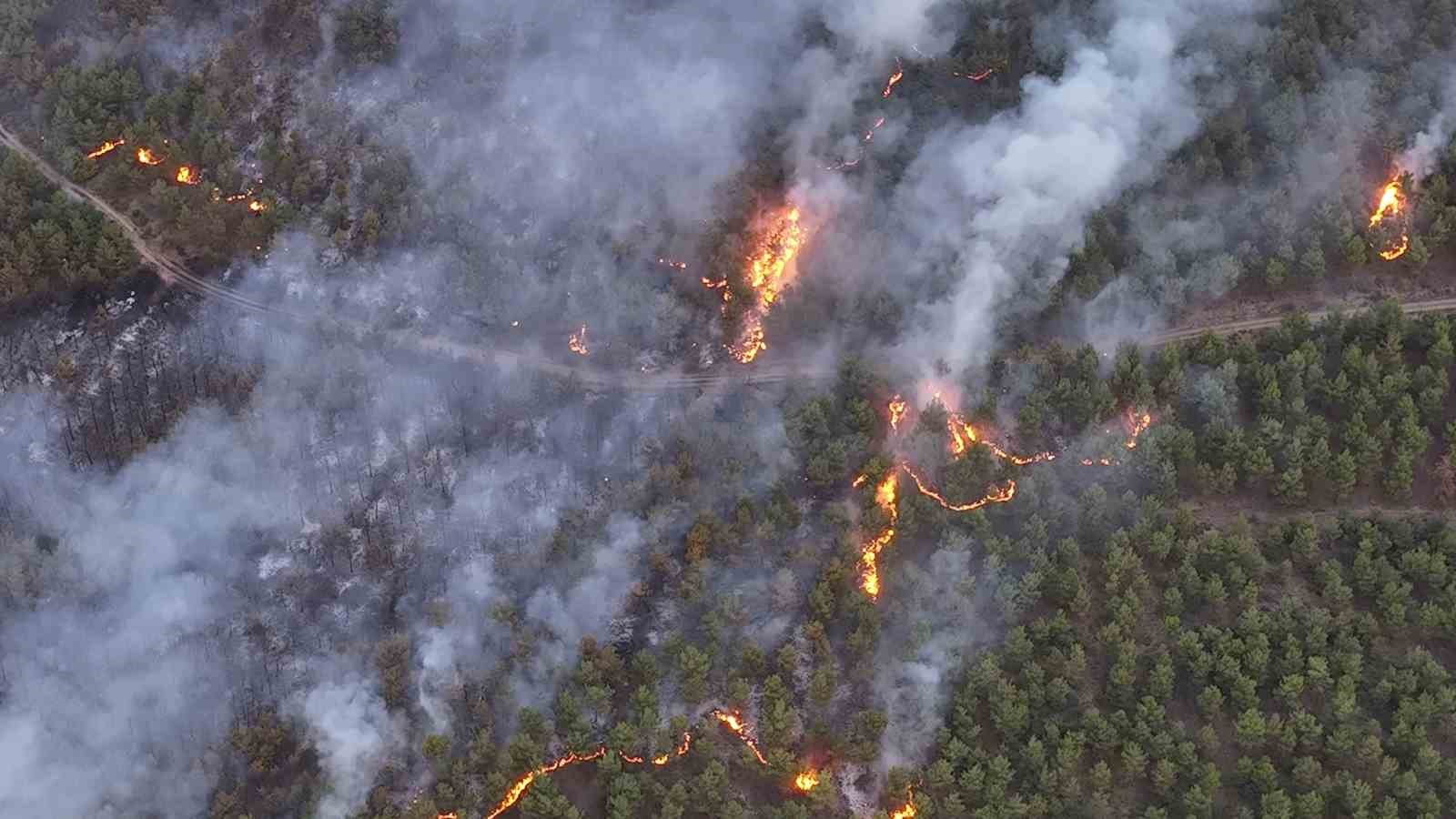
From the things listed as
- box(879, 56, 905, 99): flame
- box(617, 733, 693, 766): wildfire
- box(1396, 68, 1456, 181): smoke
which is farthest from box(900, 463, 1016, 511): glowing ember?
box(1396, 68, 1456, 181): smoke

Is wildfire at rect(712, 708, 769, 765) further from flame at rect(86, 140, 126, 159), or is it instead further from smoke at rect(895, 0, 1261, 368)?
flame at rect(86, 140, 126, 159)

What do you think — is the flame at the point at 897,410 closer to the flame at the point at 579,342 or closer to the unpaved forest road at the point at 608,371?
the unpaved forest road at the point at 608,371

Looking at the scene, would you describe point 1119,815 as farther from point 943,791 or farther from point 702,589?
point 702,589

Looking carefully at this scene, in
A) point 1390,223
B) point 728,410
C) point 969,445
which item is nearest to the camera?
point 969,445

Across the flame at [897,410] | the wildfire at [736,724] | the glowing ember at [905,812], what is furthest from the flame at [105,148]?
the glowing ember at [905,812]

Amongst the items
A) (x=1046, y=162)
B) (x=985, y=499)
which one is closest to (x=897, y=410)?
(x=985, y=499)

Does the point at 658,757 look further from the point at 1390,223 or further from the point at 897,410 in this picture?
the point at 1390,223
